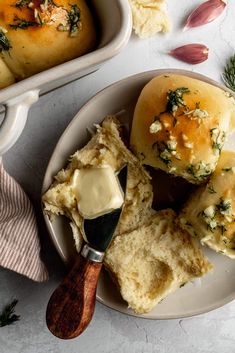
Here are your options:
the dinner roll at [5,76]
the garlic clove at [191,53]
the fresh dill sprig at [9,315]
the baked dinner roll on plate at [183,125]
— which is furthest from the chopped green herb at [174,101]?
the fresh dill sprig at [9,315]

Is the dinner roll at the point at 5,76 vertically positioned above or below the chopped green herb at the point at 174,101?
above

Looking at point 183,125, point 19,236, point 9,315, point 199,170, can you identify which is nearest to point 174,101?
point 183,125

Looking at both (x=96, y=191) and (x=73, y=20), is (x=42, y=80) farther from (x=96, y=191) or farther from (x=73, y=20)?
(x=96, y=191)

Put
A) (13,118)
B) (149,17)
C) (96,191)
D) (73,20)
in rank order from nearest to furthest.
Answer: (13,118) < (73,20) < (96,191) < (149,17)

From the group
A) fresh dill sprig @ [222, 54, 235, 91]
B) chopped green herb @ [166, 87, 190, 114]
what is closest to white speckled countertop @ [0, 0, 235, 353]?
fresh dill sprig @ [222, 54, 235, 91]

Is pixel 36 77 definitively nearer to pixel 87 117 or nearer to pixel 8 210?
pixel 87 117

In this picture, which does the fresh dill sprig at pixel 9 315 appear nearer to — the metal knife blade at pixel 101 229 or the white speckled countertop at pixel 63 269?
the white speckled countertop at pixel 63 269

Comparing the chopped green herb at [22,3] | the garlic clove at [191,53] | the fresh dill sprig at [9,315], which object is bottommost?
the fresh dill sprig at [9,315]
